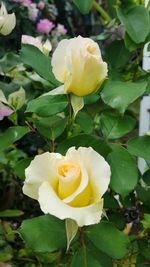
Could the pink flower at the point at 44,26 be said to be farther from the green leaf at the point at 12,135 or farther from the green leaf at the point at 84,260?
the green leaf at the point at 84,260

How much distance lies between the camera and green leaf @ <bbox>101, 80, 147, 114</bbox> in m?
0.60

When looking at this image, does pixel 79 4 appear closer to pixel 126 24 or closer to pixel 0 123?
pixel 126 24

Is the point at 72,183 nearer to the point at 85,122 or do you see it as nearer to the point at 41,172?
the point at 41,172

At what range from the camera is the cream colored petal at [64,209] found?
497mm

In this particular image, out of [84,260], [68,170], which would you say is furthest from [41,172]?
[84,260]

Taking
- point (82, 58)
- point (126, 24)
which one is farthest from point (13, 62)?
point (82, 58)

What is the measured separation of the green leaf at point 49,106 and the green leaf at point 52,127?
61mm

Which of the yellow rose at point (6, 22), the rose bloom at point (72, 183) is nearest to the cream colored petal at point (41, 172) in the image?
the rose bloom at point (72, 183)

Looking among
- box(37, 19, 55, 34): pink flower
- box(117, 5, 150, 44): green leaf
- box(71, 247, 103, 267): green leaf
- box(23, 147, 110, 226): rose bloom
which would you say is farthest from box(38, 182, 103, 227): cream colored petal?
box(37, 19, 55, 34): pink flower

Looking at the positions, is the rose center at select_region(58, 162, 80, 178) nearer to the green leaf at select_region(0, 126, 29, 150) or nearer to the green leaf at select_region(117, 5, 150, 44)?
the green leaf at select_region(0, 126, 29, 150)

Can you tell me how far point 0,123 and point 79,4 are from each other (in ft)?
2.61

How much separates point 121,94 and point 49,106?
0.10 meters

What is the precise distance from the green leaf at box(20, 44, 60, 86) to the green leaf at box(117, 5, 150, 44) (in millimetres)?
148

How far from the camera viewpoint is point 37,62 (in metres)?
0.70
